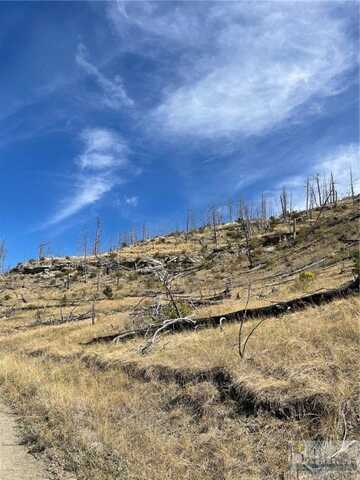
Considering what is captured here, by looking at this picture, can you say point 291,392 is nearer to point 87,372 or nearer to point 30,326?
point 87,372

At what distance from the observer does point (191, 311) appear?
54.9 feet

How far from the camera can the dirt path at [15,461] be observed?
5359mm

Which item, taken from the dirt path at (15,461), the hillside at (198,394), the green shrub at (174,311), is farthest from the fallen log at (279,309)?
the dirt path at (15,461)

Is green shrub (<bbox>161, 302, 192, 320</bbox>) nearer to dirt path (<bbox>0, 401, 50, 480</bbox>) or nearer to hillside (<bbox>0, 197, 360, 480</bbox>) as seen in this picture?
hillside (<bbox>0, 197, 360, 480</bbox>)

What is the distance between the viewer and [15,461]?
5.89 meters

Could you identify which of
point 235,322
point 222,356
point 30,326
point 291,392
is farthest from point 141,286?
point 291,392

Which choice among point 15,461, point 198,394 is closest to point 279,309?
A: point 198,394

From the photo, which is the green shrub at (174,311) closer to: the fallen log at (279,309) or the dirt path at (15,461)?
the fallen log at (279,309)

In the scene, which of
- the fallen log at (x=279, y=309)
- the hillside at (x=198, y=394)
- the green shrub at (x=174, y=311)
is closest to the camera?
the hillside at (x=198, y=394)

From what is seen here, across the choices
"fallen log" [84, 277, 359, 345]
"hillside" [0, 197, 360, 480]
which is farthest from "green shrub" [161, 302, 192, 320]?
"fallen log" [84, 277, 359, 345]

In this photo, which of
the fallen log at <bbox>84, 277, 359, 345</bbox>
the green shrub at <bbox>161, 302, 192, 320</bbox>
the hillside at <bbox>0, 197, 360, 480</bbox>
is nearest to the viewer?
the hillside at <bbox>0, 197, 360, 480</bbox>

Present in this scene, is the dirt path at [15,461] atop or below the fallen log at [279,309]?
below

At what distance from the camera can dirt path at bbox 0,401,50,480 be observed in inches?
211

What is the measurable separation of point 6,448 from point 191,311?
1077cm
